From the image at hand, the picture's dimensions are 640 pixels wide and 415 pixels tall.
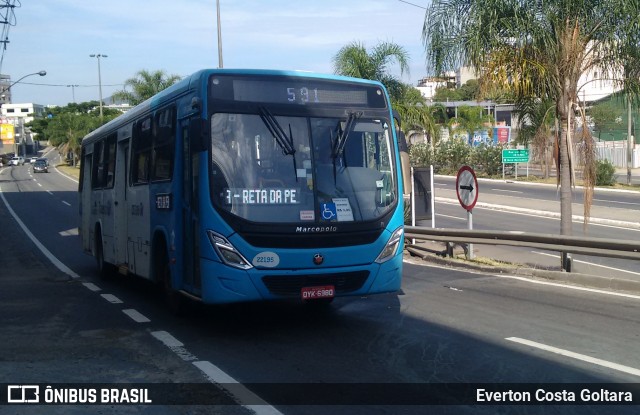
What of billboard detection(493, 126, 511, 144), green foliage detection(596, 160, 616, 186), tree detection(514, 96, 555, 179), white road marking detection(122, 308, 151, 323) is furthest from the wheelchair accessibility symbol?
billboard detection(493, 126, 511, 144)

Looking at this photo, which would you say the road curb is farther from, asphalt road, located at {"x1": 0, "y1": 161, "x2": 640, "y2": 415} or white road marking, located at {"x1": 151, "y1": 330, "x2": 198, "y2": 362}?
white road marking, located at {"x1": 151, "y1": 330, "x2": 198, "y2": 362}

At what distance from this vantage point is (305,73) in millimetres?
9211

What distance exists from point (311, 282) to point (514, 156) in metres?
41.6

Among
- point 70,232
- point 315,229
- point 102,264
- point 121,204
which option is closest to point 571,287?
point 315,229

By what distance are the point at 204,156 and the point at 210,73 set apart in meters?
1.00

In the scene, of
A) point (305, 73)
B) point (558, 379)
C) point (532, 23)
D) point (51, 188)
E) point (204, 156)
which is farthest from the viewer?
point (51, 188)

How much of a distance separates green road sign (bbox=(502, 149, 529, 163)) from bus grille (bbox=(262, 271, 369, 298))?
4094cm

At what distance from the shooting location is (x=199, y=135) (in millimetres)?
8398

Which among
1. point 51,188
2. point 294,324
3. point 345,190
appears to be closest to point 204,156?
point 345,190

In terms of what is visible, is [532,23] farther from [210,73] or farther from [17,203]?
[17,203]

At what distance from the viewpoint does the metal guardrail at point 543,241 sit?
11938 mm

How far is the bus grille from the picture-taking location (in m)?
8.41

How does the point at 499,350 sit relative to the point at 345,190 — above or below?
below

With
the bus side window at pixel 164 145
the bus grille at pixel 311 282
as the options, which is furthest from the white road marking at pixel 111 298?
the bus grille at pixel 311 282
